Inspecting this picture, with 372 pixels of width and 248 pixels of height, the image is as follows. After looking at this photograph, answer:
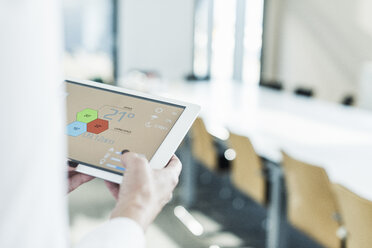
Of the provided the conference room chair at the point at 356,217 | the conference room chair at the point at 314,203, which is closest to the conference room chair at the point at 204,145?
the conference room chair at the point at 314,203

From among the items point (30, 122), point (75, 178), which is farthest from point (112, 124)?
point (30, 122)

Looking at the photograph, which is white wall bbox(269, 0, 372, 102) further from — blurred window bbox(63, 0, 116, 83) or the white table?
blurred window bbox(63, 0, 116, 83)

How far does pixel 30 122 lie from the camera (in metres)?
0.50

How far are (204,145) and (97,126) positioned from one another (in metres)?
2.62

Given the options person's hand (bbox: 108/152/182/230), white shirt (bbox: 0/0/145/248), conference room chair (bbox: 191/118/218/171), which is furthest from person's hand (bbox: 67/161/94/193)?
conference room chair (bbox: 191/118/218/171)

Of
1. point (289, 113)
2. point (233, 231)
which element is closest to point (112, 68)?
point (289, 113)

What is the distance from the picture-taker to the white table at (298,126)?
8.54ft

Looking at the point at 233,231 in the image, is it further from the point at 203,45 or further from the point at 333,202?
the point at 203,45

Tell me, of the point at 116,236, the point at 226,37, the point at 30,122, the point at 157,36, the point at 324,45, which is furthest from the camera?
the point at 226,37

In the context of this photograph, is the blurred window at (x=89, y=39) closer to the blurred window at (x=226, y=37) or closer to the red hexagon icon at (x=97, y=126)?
the blurred window at (x=226, y=37)

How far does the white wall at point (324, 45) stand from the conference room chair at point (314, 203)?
444 centimetres

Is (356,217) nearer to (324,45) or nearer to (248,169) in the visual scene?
(248,169)

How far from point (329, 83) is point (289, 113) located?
329cm

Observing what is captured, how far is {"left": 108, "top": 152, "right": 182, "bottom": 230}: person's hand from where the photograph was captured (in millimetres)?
726
